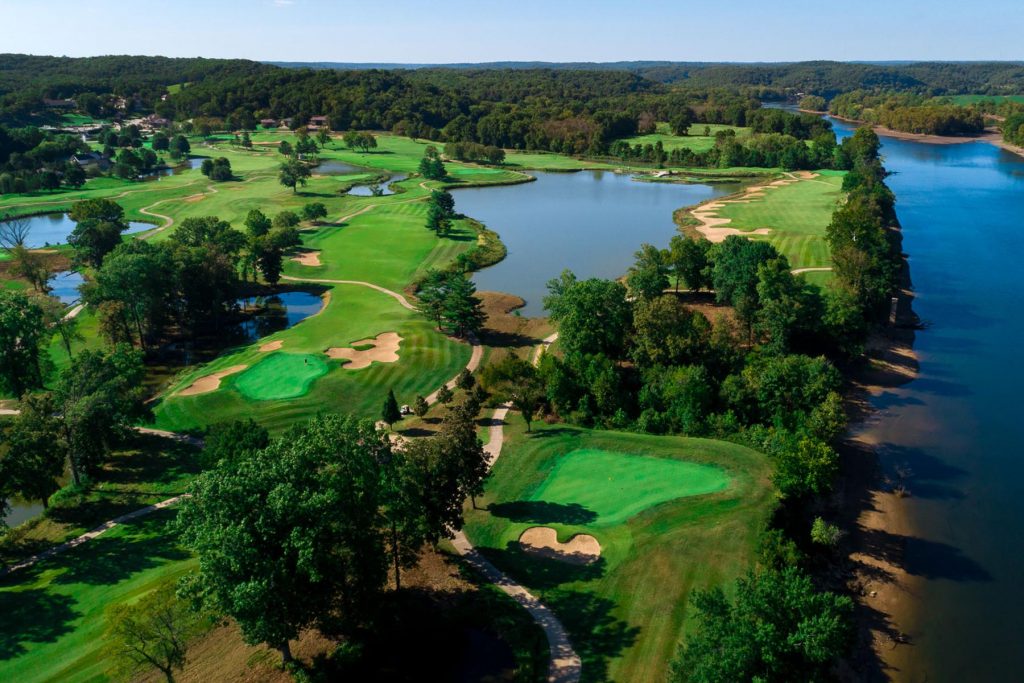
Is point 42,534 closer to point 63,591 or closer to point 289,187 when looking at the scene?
point 63,591

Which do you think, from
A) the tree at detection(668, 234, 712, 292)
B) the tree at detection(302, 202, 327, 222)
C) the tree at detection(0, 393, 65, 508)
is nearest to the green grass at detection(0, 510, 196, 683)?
the tree at detection(0, 393, 65, 508)

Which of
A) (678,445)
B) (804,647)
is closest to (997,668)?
(804,647)

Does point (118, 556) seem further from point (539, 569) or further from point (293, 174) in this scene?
point (293, 174)

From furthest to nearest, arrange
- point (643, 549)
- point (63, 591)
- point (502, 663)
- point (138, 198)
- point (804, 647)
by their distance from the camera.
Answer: point (138, 198)
point (643, 549)
point (63, 591)
point (502, 663)
point (804, 647)

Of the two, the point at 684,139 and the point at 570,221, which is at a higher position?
the point at 684,139

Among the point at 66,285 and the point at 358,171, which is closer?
the point at 66,285

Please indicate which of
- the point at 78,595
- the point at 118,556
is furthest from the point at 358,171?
the point at 78,595

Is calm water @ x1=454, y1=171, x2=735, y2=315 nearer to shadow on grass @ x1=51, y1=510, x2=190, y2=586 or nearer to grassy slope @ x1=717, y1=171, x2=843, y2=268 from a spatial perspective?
grassy slope @ x1=717, y1=171, x2=843, y2=268
